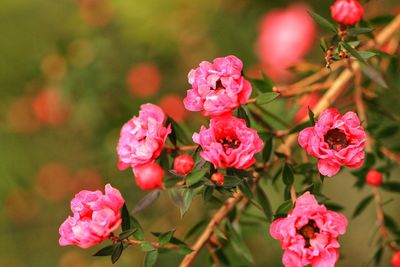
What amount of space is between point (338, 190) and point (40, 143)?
3.43 feet

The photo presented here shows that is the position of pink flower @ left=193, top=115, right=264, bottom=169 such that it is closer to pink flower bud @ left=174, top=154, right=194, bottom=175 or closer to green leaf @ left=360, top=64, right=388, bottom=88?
pink flower bud @ left=174, top=154, right=194, bottom=175

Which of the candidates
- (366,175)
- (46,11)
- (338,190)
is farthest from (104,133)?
(366,175)

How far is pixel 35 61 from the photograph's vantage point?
1860 mm

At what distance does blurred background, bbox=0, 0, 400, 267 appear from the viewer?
5.77ft

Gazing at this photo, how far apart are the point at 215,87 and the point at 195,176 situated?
0.12 meters

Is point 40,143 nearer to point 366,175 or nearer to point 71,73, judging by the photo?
point 71,73

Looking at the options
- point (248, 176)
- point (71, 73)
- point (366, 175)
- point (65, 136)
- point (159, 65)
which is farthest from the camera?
point (65, 136)

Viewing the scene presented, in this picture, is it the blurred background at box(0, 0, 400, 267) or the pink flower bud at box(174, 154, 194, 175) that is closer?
the pink flower bud at box(174, 154, 194, 175)

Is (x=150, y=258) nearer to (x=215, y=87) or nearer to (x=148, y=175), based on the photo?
(x=148, y=175)

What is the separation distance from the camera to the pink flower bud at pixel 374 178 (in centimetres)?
98

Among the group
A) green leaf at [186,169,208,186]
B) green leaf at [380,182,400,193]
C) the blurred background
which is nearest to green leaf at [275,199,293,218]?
green leaf at [186,169,208,186]

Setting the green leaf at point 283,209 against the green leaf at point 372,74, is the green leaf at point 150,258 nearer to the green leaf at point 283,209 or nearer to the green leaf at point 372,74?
the green leaf at point 283,209

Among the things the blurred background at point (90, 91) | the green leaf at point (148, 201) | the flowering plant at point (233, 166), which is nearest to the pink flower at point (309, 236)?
the flowering plant at point (233, 166)

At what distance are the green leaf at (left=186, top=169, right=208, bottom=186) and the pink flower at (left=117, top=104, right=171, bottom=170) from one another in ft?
0.25
